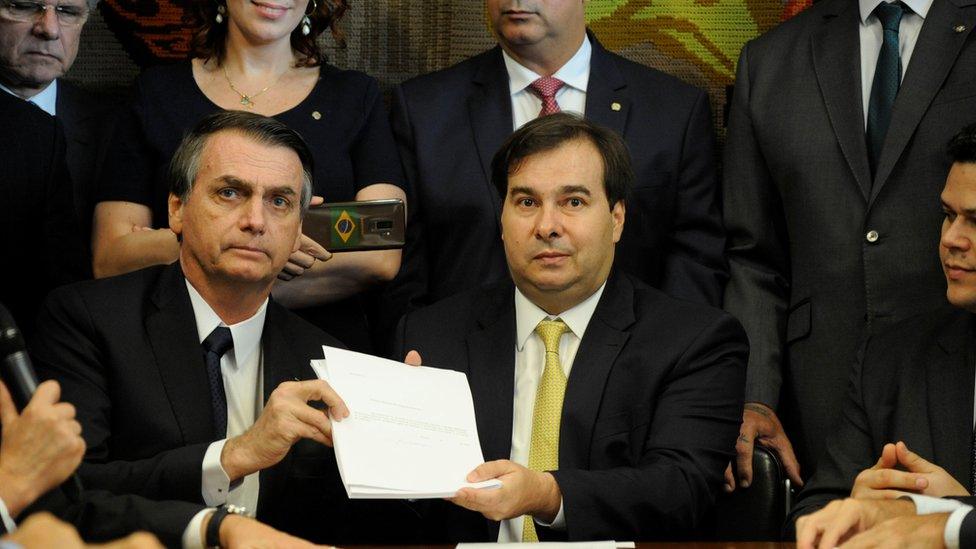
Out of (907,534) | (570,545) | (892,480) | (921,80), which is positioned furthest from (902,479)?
(921,80)

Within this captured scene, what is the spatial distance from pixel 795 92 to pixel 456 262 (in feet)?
3.49

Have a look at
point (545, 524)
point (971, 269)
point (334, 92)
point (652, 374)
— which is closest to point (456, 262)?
point (334, 92)

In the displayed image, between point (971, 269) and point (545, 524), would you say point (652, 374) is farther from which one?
point (971, 269)

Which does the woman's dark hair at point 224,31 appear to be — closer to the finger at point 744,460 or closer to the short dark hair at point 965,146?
the finger at point 744,460

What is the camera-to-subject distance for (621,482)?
3.24m

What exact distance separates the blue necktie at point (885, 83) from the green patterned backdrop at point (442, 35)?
34.8 inches

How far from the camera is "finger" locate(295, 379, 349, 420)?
9.42 ft

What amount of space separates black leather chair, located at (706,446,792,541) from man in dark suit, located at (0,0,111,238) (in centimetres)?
191

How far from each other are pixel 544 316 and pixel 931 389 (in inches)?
37.0

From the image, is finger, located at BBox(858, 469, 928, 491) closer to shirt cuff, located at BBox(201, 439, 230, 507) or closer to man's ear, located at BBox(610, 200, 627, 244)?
man's ear, located at BBox(610, 200, 627, 244)

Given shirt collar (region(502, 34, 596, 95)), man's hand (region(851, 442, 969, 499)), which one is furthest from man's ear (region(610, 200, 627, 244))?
man's hand (region(851, 442, 969, 499))

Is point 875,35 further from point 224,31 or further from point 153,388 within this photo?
point 153,388

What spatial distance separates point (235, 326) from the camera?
3.50 metres

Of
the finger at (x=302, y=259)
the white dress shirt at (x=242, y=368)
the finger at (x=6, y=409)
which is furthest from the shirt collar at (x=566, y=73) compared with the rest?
the finger at (x=6, y=409)
